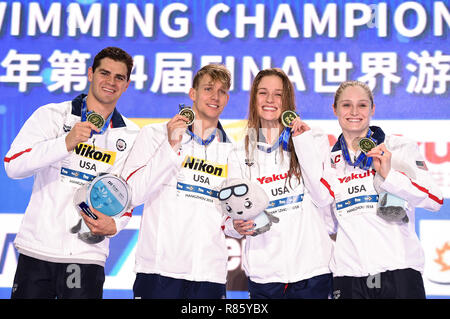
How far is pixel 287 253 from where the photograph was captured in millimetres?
3285

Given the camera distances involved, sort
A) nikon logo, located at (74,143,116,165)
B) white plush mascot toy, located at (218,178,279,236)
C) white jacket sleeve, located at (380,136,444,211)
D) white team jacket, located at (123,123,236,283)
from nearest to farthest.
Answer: white plush mascot toy, located at (218,178,279,236) < white jacket sleeve, located at (380,136,444,211) < white team jacket, located at (123,123,236,283) < nikon logo, located at (74,143,116,165)

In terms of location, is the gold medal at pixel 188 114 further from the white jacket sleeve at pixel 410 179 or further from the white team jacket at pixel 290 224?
the white jacket sleeve at pixel 410 179

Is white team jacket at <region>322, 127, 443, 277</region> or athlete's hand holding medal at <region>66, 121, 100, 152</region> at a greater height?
athlete's hand holding medal at <region>66, 121, 100, 152</region>

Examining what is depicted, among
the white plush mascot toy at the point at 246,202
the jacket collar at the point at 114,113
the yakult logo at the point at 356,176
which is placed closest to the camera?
the white plush mascot toy at the point at 246,202

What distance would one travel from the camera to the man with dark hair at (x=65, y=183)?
11.1 ft

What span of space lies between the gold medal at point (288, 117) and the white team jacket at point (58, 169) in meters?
1.05

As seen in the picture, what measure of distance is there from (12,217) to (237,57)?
2.28 m

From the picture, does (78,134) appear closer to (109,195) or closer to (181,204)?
(109,195)

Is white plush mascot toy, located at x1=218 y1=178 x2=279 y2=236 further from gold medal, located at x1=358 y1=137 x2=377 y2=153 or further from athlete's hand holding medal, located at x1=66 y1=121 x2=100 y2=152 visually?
athlete's hand holding medal, located at x1=66 y1=121 x2=100 y2=152

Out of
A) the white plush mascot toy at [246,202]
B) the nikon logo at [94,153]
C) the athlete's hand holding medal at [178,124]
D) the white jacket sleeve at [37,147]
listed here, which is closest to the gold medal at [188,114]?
the athlete's hand holding medal at [178,124]

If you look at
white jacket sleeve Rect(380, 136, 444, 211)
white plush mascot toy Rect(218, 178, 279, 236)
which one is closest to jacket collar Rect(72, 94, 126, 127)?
white plush mascot toy Rect(218, 178, 279, 236)

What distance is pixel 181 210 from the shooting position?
347cm

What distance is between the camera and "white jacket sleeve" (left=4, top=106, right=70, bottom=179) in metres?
3.44
